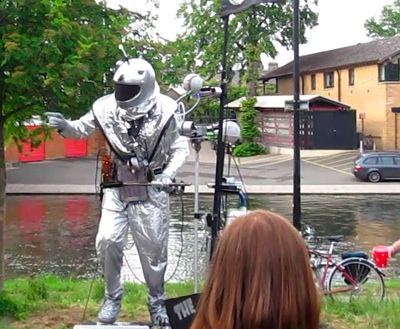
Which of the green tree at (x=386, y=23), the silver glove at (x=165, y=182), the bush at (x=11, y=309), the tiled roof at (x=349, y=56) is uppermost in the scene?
the green tree at (x=386, y=23)

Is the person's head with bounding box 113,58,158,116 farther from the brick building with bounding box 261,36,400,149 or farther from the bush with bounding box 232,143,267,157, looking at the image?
the bush with bounding box 232,143,267,157

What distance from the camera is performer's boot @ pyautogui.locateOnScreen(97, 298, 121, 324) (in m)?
5.57

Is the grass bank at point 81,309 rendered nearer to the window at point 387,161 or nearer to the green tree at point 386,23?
the window at point 387,161

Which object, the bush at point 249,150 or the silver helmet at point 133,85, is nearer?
the silver helmet at point 133,85

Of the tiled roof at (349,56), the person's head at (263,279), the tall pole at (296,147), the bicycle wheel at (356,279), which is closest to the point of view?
the person's head at (263,279)

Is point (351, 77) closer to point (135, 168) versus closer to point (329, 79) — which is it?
point (329, 79)

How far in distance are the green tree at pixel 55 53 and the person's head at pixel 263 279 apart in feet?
14.0

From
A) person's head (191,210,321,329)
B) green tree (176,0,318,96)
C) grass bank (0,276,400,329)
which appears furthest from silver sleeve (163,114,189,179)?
green tree (176,0,318,96)

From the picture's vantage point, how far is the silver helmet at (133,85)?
18.4 ft

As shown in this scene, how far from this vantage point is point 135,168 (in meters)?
5.64

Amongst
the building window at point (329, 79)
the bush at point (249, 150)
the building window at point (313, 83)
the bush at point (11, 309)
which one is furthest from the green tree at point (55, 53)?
the building window at point (313, 83)

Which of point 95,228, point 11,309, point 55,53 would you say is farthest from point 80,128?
point 95,228

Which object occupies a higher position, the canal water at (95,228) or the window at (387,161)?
the window at (387,161)

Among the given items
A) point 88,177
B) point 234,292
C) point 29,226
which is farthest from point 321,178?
point 234,292
